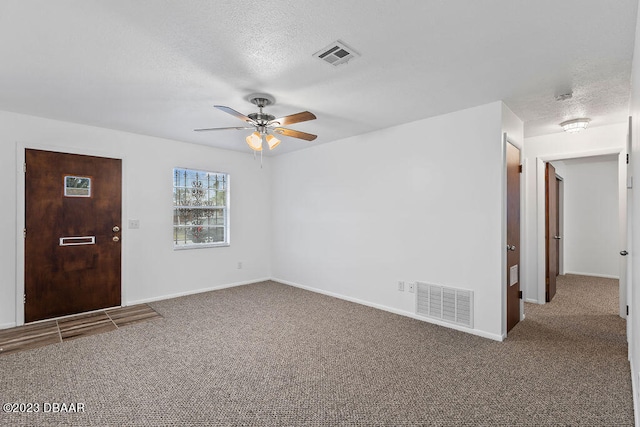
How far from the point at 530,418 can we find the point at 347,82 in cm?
282

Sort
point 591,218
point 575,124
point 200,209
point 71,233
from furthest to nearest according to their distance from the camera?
point 591,218 < point 200,209 < point 71,233 < point 575,124

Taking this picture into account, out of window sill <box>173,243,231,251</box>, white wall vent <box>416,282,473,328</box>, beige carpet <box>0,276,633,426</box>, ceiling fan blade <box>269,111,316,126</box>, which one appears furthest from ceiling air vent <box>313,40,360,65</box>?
window sill <box>173,243,231,251</box>

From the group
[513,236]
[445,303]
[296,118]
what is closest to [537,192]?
[513,236]

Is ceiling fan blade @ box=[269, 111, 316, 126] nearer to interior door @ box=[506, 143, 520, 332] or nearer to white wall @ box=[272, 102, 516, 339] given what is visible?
white wall @ box=[272, 102, 516, 339]

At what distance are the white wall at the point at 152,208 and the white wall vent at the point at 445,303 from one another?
3247 millimetres

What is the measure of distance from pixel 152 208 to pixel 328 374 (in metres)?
3.65

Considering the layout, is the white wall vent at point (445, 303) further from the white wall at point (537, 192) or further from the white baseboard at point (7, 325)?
the white baseboard at point (7, 325)

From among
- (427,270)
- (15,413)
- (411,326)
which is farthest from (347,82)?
(15,413)

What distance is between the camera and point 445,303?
142 inches

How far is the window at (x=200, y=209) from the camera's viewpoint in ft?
16.5

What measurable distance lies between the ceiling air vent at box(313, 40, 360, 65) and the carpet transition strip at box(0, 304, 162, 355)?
3.59m

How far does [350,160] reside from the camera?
4.67 meters

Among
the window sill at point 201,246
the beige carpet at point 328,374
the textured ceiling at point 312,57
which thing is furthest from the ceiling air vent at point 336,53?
the window sill at point 201,246

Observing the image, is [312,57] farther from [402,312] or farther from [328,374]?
[402,312]
